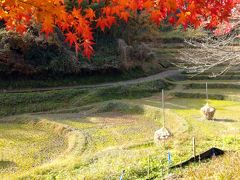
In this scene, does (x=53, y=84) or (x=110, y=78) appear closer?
(x=53, y=84)

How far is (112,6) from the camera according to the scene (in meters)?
4.51

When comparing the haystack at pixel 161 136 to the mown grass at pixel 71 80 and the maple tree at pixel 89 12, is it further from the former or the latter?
the mown grass at pixel 71 80

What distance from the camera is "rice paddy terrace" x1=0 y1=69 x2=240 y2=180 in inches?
270

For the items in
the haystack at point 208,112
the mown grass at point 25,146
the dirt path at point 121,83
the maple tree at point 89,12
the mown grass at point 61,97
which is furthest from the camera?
the dirt path at point 121,83

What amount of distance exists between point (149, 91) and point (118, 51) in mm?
3907

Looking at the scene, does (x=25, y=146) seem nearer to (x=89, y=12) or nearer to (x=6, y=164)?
(x=6, y=164)

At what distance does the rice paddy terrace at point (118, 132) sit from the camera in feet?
22.5

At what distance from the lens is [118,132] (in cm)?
1235

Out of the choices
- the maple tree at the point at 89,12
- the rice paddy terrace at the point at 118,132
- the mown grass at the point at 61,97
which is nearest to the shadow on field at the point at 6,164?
the rice paddy terrace at the point at 118,132

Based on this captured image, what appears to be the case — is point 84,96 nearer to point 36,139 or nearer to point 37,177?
point 36,139

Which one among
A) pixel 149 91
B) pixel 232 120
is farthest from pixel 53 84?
pixel 232 120

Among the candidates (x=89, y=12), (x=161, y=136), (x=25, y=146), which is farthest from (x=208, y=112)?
(x=89, y=12)

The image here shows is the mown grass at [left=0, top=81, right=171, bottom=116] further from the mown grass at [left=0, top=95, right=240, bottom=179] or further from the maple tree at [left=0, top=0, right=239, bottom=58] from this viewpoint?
the maple tree at [left=0, top=0, right=239, bottom=58]

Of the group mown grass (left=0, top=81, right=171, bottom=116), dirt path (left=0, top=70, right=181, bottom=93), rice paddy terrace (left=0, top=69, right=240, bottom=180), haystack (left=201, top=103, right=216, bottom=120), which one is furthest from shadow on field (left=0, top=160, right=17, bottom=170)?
dirt path (left=0, top=70, right=181, bottom=93)
